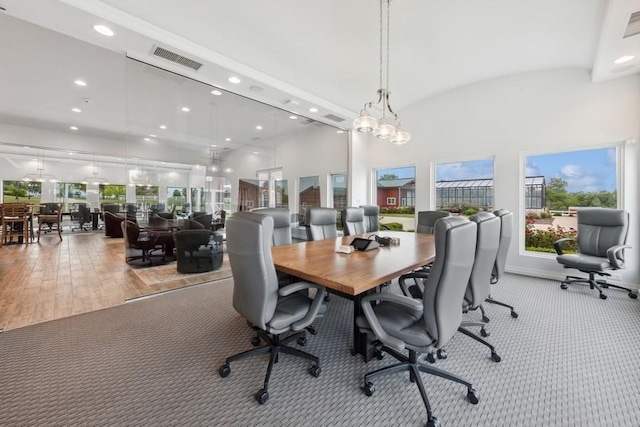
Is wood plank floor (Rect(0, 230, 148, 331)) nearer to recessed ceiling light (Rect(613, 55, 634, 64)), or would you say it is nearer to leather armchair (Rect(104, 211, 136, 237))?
leather armchair (Rect(104, 211, 136, 237))

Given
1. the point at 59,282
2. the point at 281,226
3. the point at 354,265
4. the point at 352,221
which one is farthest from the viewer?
the point at 352,221

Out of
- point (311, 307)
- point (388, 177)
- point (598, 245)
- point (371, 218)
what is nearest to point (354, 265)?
point (311, 307)

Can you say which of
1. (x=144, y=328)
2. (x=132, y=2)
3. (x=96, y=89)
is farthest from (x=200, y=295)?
(x=96, y=89)

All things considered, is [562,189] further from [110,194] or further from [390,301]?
[110,194]

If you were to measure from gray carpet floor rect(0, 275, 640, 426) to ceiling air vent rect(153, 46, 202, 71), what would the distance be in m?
3.05

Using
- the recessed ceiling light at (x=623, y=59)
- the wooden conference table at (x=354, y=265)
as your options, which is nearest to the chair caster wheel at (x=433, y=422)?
the wooden conference table at (x=354, y=265)

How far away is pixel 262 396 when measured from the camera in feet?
5.36

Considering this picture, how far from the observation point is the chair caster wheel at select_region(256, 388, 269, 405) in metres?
1.63

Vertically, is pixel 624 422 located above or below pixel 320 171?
below

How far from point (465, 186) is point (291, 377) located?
15.8 feet

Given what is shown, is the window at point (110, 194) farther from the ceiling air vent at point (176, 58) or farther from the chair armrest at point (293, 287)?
the chair armrest at point (293, 287)

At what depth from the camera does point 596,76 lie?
368cm

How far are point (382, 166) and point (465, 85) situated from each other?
7.36 ft

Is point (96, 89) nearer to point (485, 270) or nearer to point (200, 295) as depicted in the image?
point (200, 295)
